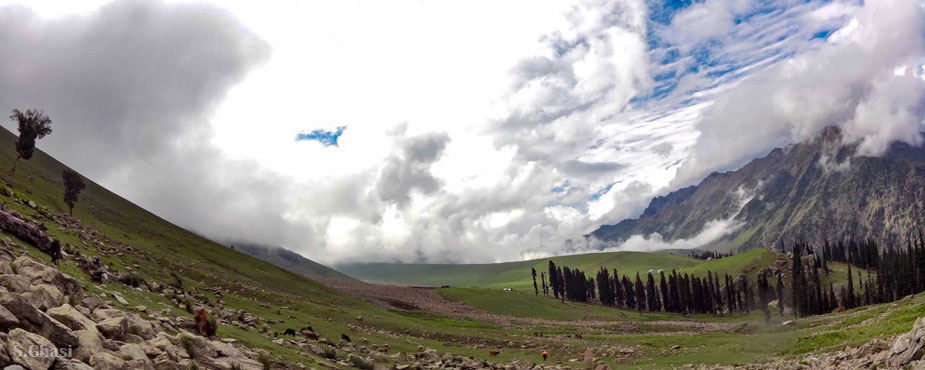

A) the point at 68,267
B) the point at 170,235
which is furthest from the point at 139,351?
the point at 170,235

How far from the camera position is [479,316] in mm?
129250

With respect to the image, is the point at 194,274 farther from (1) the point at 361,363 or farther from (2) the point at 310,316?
(1) the point at 361,363

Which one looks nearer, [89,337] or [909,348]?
[89,337]

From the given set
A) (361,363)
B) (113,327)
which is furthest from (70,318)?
(361,363)

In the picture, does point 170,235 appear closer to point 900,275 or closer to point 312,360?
point 312,360

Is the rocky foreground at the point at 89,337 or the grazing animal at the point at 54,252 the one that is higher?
the grazing animal at the point at 54,252

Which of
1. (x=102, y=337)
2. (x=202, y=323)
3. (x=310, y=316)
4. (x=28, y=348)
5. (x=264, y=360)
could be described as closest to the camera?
(x=28, y=348)

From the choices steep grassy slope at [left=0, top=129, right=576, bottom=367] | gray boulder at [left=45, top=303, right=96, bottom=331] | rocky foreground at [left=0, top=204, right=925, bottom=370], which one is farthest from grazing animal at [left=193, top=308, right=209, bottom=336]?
gray boulder at [left=45, top=303, right=96, bottom=331]

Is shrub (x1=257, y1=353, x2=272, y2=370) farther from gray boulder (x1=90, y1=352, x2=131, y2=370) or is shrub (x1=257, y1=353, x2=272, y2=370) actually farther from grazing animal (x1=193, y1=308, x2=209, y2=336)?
gray boulder (x1=90, y1=352, x2=131, y2=370)

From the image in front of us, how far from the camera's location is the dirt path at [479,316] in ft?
360

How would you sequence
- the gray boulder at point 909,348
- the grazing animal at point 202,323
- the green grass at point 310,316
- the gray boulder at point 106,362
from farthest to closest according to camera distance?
the green grass at point 310,316 → the grazing animal at point 202,323 → the gray boulder at point 909,348 → the gray boulder at point 106,362

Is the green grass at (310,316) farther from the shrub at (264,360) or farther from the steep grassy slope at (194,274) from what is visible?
the shrub at (264,360)

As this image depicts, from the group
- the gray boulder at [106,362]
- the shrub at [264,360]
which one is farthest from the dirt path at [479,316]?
the gray boulder at [106,362]

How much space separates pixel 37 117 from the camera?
66.1 m
